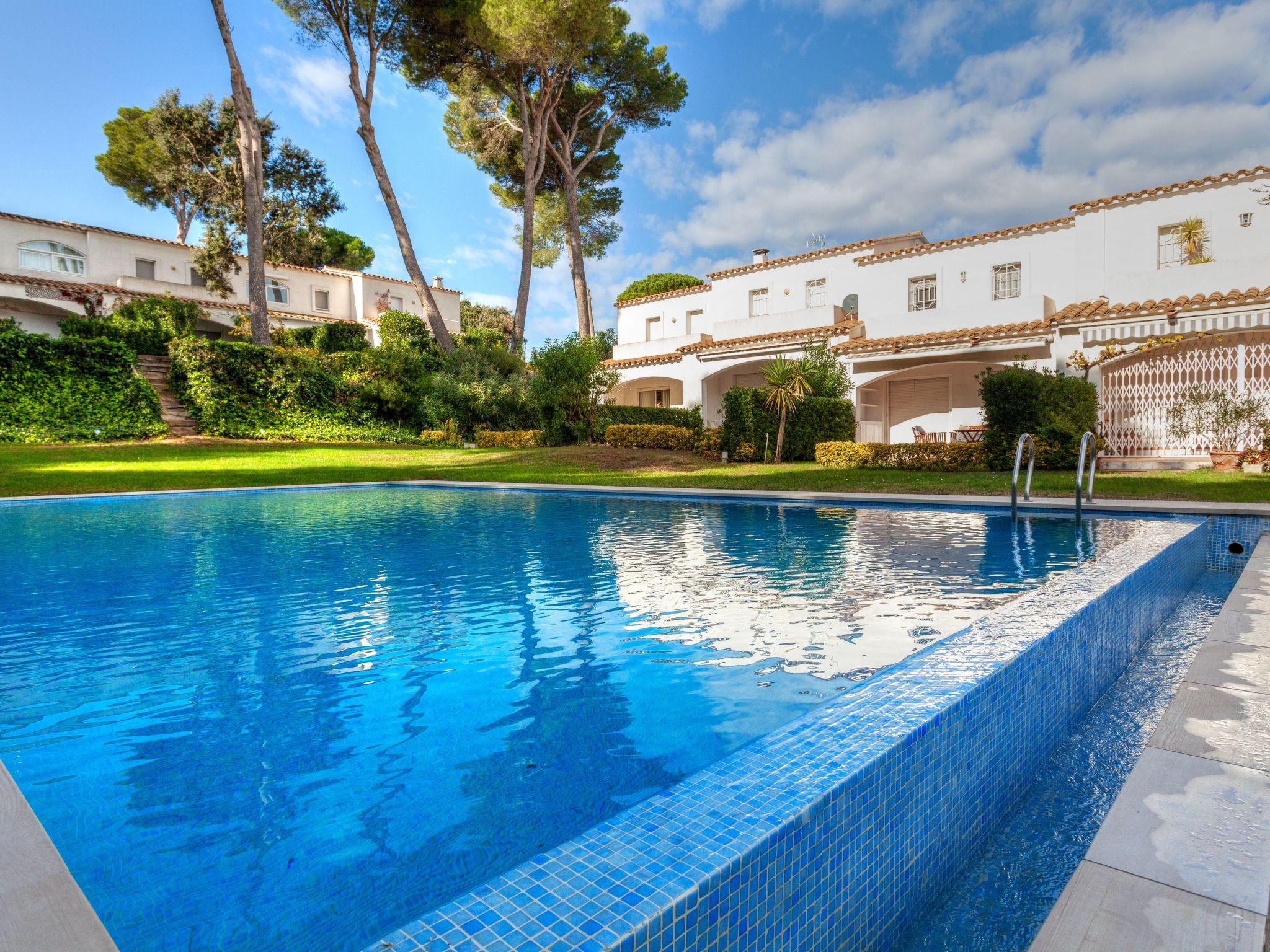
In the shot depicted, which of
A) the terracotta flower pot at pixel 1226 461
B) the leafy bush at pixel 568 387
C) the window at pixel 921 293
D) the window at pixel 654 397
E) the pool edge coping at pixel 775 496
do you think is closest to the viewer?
the pool edge coping at pixel 775 496

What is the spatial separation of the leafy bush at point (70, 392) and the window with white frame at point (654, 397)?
55.5 feet

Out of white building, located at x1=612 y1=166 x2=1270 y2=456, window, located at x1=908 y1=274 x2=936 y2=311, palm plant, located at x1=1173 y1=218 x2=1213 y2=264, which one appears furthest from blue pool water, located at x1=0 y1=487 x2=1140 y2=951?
window, located at x1=908 y1=274 x2=936 y2=311

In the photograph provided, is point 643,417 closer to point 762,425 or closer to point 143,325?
point 762,425

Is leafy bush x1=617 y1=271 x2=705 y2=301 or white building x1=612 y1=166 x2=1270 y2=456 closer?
white building x1=612 y1=166 x2=1270 y2=456

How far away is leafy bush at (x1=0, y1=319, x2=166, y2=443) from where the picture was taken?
55.7ft

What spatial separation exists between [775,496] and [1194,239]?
14.5 meters

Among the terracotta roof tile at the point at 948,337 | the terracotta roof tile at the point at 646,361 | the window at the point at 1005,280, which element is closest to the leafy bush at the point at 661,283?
the terracotta roof tile at the point at 646,361

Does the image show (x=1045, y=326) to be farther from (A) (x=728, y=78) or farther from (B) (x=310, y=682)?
(A) (x=728, y=78)

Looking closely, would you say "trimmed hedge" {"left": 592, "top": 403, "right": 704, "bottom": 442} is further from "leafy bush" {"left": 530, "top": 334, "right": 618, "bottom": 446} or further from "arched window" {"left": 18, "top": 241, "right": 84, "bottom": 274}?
"arched window" {"left": 18, "top": 241, "right": 84, "bottom": 274}

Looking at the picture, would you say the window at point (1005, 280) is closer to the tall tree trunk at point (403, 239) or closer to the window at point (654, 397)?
the window at point (654, 397)

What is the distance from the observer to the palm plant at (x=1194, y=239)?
17078 mm

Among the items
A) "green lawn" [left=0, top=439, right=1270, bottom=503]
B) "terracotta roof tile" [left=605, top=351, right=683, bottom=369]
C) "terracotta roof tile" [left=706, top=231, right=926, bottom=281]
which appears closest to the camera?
"green lawn" [left=0, top=439, right=1270, bottom=503]

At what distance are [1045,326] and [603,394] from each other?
1192 cm

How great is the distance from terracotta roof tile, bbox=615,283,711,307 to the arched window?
24375 millimetres
